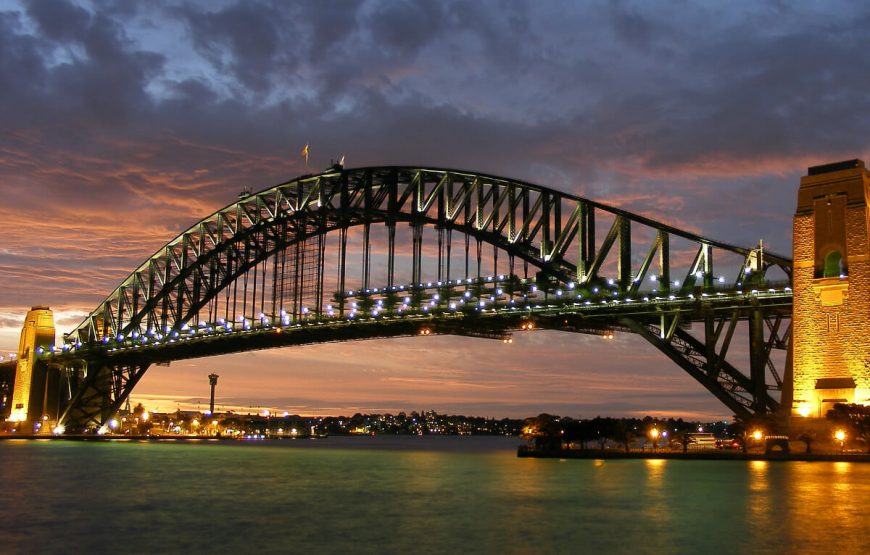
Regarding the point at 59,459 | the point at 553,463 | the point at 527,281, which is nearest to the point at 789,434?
the point at 553,463

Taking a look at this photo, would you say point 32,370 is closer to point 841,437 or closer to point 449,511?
point 449,511

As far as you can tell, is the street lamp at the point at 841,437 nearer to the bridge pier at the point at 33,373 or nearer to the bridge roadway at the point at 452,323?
the bridge roadway at the point at 452,323

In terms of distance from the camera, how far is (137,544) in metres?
33.6

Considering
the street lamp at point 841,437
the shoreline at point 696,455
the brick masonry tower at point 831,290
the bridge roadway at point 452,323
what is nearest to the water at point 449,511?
the shoreline at point 696,455

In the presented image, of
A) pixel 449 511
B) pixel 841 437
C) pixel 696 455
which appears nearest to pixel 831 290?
pixel 841 437

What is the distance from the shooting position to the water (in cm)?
3344

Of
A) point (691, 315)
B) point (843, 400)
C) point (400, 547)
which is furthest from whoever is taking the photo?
point (691, 315)

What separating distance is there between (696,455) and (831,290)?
1614cm

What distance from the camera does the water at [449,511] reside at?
3344cm

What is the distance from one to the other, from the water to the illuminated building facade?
58.5m

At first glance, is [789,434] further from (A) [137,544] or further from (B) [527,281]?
(A) [137,544]

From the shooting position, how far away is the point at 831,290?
199 feet

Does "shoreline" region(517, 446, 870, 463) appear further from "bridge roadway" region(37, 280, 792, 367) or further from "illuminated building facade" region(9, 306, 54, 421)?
"illuminated building facade" region(9, 306, 54, 421)

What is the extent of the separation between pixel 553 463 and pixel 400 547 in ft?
142
